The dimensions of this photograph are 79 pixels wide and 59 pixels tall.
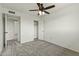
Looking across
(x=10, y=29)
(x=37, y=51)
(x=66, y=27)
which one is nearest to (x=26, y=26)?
(x=10, y=29)

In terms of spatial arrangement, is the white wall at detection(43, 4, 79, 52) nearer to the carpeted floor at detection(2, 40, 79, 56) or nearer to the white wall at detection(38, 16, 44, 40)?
the carpeted floor at detection(2, 40, 79, 56)

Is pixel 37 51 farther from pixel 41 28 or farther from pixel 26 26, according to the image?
pixel 41 28

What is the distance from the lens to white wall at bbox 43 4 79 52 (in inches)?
116

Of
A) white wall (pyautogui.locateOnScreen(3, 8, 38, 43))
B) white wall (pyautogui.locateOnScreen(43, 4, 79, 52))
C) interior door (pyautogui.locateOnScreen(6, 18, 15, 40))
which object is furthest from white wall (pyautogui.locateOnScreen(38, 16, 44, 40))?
interior door (pyautogui.locateOnScreen(6, 18, 15, 40))

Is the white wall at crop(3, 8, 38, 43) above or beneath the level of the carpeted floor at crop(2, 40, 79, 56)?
above

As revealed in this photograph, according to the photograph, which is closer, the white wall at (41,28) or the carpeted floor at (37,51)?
the carpeted floor at (37,51)

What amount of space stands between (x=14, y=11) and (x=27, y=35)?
6.98 feet

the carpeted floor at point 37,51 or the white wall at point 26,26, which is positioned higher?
the white wall at point 26,26

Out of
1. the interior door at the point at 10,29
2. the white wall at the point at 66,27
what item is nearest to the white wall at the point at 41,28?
the white wall at the point at 66,27

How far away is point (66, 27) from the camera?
344cm

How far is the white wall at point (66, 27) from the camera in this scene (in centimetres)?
295

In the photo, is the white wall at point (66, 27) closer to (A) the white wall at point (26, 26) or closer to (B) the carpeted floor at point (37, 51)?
(B) the carpeted floor at point (37, 51)

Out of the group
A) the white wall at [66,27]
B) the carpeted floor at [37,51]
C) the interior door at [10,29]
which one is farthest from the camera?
the interior door at [10,29]

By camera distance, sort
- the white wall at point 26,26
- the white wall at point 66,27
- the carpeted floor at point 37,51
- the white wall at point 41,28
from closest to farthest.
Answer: the carpeted floor at point 37,51, the white wall at point 66,27, the white wall at point 26,26, the white wall at point 41,28
